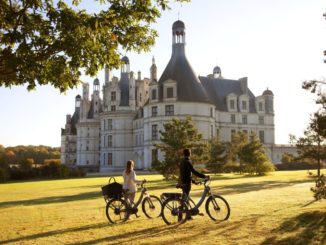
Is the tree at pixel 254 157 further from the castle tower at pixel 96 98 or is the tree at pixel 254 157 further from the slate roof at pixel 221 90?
the castle tower at pixel 96 98

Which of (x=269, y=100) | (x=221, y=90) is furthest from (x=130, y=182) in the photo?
(x=269, y=100)

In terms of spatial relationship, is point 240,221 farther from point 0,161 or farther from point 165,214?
point 0,161

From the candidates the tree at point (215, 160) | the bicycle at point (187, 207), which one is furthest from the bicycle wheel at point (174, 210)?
the tree at point (215, 160)

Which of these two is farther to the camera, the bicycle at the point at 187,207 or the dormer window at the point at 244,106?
the dormer window at the point at 244,106

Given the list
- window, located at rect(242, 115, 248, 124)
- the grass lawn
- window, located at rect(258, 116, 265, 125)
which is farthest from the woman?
window, located at rect(258, 116, 265, 125)

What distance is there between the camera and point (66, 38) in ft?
36.6

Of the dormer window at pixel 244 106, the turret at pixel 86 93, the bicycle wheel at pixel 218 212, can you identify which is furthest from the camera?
the turret at pixel 86 93

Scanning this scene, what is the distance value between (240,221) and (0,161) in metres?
44.1

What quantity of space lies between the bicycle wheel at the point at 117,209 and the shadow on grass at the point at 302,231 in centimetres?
441

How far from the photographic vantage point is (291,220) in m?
12.1

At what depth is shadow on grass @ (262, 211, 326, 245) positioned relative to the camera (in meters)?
9.70

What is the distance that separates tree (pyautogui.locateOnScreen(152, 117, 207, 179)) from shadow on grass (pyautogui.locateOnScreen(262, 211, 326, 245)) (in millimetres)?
19470

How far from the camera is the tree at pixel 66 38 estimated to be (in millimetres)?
11023

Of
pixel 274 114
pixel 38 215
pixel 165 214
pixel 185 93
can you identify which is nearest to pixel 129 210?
pixel 165 214
